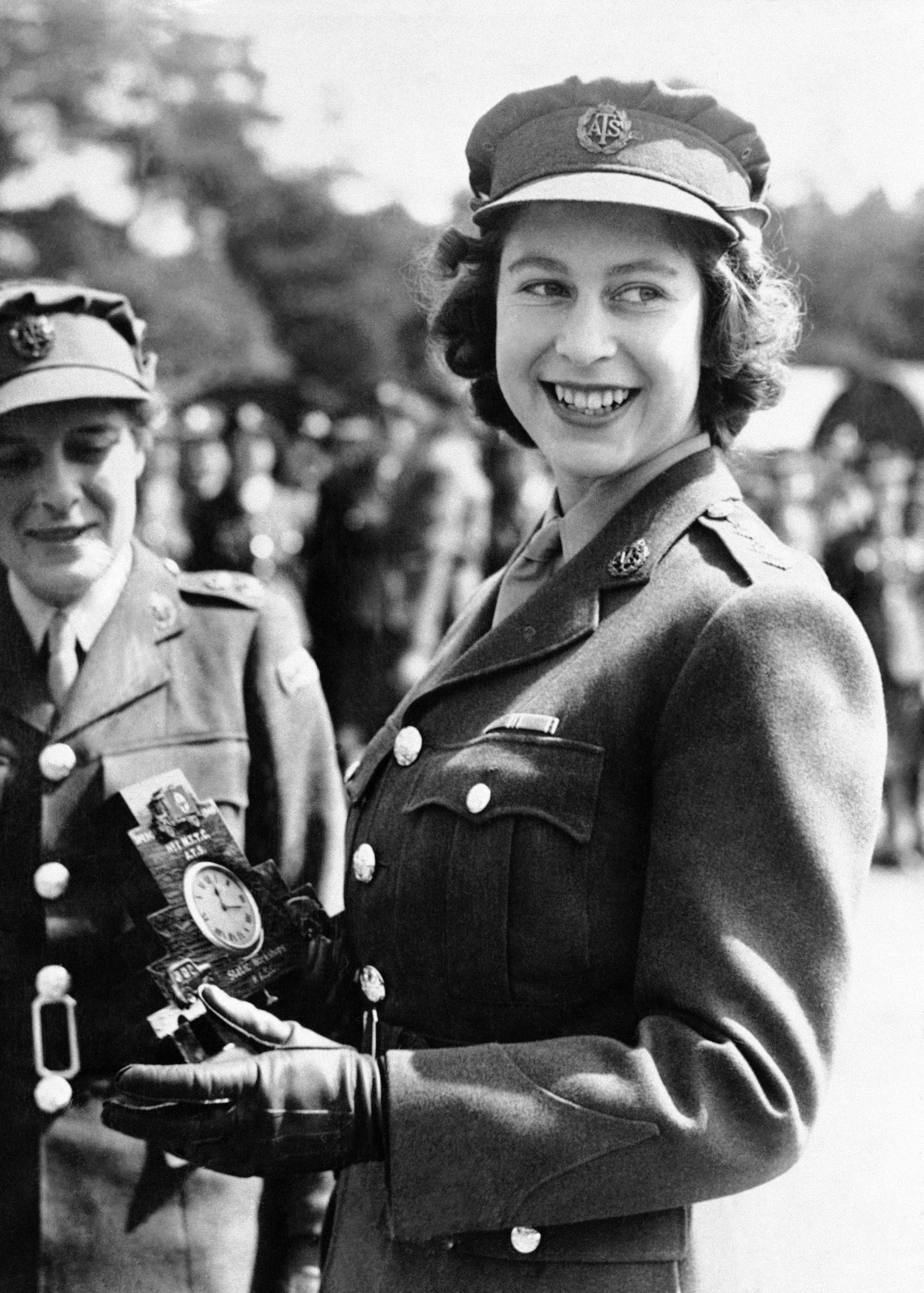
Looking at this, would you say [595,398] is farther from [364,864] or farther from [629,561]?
[364,864]

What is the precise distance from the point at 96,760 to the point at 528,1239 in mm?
1286

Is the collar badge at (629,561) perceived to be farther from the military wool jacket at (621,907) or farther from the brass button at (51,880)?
the brass button at (51,880)

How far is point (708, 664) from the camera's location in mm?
1908

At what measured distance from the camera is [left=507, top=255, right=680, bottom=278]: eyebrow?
2.12m

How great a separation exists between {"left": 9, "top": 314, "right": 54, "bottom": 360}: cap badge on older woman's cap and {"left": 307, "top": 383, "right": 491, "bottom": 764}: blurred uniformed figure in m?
6.74

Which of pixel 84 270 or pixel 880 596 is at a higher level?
Result: pixel 84 270

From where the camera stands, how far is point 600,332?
6.95ft

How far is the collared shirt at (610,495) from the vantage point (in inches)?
89.1

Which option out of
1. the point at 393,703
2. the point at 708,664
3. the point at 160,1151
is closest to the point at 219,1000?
the point at 708,664

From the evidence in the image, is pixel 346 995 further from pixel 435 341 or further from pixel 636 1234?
pixel 435 341

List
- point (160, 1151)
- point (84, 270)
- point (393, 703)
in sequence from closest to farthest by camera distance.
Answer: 1. point (160, 1151)
2. point (393, 703)
3. point (84, 270)

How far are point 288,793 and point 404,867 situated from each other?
3.19ft

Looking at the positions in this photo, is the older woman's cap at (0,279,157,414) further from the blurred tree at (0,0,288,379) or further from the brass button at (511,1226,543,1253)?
the blurred tree at (0,0,288,379)

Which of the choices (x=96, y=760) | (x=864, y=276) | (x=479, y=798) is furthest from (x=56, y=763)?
(x=864, y=276)
